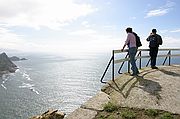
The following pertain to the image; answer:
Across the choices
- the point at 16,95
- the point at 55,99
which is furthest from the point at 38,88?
the point at 55,99

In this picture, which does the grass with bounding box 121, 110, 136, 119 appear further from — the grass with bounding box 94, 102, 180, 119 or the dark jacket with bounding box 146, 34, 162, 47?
the dark jacket with bounding box 146, 34, 162, 47

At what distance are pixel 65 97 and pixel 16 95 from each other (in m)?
20.9

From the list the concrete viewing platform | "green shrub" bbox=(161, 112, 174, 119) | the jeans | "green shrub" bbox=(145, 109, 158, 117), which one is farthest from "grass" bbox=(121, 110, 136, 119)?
the jeans

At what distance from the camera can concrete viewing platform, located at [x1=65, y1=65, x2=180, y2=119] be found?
303 inches

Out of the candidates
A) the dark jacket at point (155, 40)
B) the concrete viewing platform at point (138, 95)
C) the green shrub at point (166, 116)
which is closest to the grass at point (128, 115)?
the concrete viewing platform at point (138, 95)

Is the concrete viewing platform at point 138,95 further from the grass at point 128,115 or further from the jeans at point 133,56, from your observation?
the jeans at point 133,56

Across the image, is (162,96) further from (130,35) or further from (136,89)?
(130,35)

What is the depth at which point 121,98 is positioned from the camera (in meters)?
8.58

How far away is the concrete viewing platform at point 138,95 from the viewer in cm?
770

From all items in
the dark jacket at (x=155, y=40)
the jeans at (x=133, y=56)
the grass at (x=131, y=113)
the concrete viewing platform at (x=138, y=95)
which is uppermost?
the dark jacket at (x=155, y=40)

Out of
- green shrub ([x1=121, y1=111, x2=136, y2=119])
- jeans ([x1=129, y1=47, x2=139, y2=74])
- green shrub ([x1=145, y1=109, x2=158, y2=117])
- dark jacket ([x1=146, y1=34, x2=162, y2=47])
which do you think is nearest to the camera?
green shrub ([x1=121, y1=111, x2=136, y2=119])

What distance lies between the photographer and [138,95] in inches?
343

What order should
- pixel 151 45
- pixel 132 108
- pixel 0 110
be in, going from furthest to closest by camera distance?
1. pixel 0 110
2. pixel 151 45
3. pixel 132 108

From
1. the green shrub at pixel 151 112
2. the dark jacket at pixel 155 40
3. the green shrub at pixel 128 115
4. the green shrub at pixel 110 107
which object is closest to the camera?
the green shrub at pixel 128 115
